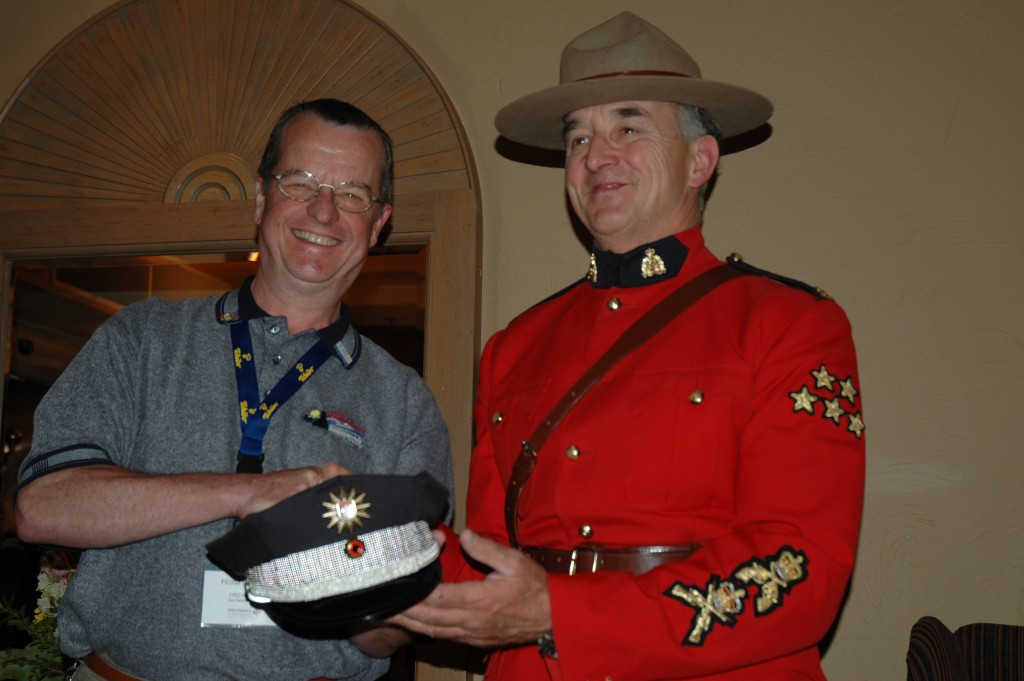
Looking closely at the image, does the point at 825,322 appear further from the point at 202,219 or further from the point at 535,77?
the point at 202,219

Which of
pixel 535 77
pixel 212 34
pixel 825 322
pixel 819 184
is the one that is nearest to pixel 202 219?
pixel 212 34

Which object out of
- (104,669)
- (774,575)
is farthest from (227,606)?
(774,575)

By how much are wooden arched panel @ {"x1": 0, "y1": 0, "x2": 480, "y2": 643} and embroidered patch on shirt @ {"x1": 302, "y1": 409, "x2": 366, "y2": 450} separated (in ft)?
2.72

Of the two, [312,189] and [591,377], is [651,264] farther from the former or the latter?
[312,189]

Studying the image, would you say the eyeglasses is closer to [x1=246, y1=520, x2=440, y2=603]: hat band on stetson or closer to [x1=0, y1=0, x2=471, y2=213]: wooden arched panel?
[x1=0, y1=0, x2=471, y2=213]: wooden arched panel

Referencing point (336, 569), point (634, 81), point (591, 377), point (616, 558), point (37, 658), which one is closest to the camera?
point (336, 569)

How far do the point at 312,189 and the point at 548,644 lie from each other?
1119 mm

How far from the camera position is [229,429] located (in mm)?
2070

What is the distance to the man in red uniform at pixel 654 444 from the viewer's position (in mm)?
1675

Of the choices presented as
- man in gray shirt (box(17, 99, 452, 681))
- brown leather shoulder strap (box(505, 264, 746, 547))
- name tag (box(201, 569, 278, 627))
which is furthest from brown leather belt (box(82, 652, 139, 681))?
brown leather shoulder strap (box(505, 264, 746, 547))

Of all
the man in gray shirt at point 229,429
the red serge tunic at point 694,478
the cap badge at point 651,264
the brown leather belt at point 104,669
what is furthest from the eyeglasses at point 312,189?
the brown leather belt at point 104,669

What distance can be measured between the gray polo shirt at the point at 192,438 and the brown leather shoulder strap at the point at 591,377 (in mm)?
293

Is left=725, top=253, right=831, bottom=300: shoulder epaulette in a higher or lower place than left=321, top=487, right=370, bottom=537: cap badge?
higher

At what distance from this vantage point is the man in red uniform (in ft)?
5.49
